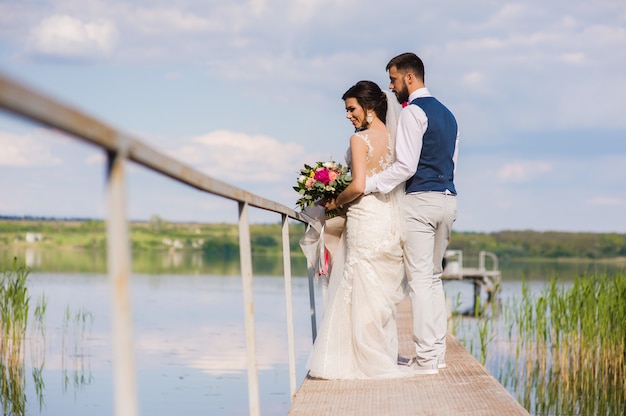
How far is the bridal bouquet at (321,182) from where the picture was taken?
181 inches

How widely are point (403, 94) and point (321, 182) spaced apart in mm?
617

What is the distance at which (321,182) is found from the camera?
4.62 m

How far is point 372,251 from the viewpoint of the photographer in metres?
4.46

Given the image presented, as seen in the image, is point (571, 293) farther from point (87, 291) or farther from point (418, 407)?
point (87, 291)

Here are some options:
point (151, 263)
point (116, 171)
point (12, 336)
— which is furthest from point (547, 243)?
point (116, 171)

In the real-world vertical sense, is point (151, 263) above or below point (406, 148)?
below

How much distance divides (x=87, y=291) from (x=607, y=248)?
29.5 m

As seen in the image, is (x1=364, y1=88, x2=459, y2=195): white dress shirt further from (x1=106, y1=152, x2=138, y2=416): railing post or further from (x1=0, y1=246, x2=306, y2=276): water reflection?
(x1=0, y1=246, x2=306, y2=276): water reflection

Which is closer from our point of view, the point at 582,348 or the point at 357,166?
the point at 357,166

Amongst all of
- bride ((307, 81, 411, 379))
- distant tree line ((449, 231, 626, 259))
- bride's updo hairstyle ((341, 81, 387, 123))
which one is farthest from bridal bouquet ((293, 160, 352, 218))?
distant tree line ((449, 231, 626, 259))

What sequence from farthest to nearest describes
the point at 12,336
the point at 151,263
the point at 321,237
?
the point at 151,263 → the point at 12,336 → the point at 321,237

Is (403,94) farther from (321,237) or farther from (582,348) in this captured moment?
(582,348)

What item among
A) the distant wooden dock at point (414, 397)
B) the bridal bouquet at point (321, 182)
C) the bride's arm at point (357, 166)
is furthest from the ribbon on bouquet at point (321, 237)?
the distant wooden dock at point (414, 397)

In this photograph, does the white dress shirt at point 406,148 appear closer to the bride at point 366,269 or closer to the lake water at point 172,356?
the bride at point 366,269
